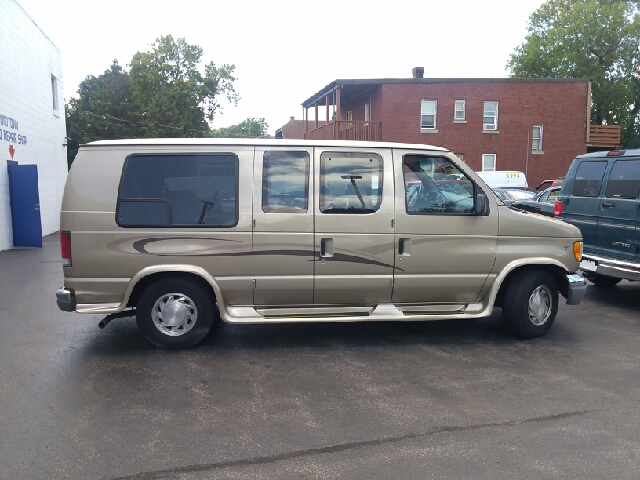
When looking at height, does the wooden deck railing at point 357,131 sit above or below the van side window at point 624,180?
above

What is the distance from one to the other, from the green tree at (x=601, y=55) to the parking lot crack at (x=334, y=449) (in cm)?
4933

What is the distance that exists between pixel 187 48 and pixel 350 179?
58.3m

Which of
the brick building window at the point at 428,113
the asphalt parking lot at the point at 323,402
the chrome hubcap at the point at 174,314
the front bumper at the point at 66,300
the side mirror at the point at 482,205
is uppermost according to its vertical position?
the brick building window at the point at 428,113

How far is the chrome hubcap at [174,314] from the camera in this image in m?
6.20

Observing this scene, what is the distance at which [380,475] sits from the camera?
373 cm

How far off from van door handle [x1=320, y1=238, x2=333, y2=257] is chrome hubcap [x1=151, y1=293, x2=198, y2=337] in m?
1.44

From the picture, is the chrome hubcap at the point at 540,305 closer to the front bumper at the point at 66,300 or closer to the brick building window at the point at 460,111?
the front bumper at the point at 66,300

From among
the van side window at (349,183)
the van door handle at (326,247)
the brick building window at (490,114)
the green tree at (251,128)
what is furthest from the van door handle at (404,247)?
the green tree at (251,128)

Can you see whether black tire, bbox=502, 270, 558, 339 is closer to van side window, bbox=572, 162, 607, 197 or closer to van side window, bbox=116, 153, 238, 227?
van side window, bbox=572, 162, 607, 197

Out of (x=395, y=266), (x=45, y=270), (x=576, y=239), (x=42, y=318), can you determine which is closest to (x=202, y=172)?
(x=395, y=266)

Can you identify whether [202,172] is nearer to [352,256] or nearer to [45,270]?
[352,256]

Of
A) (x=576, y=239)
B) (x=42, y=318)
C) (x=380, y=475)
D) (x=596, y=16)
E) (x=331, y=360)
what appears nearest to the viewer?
(x=380, y=475)

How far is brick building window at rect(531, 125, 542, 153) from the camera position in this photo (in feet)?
112

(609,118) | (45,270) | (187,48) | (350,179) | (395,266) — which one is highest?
(187,48)
